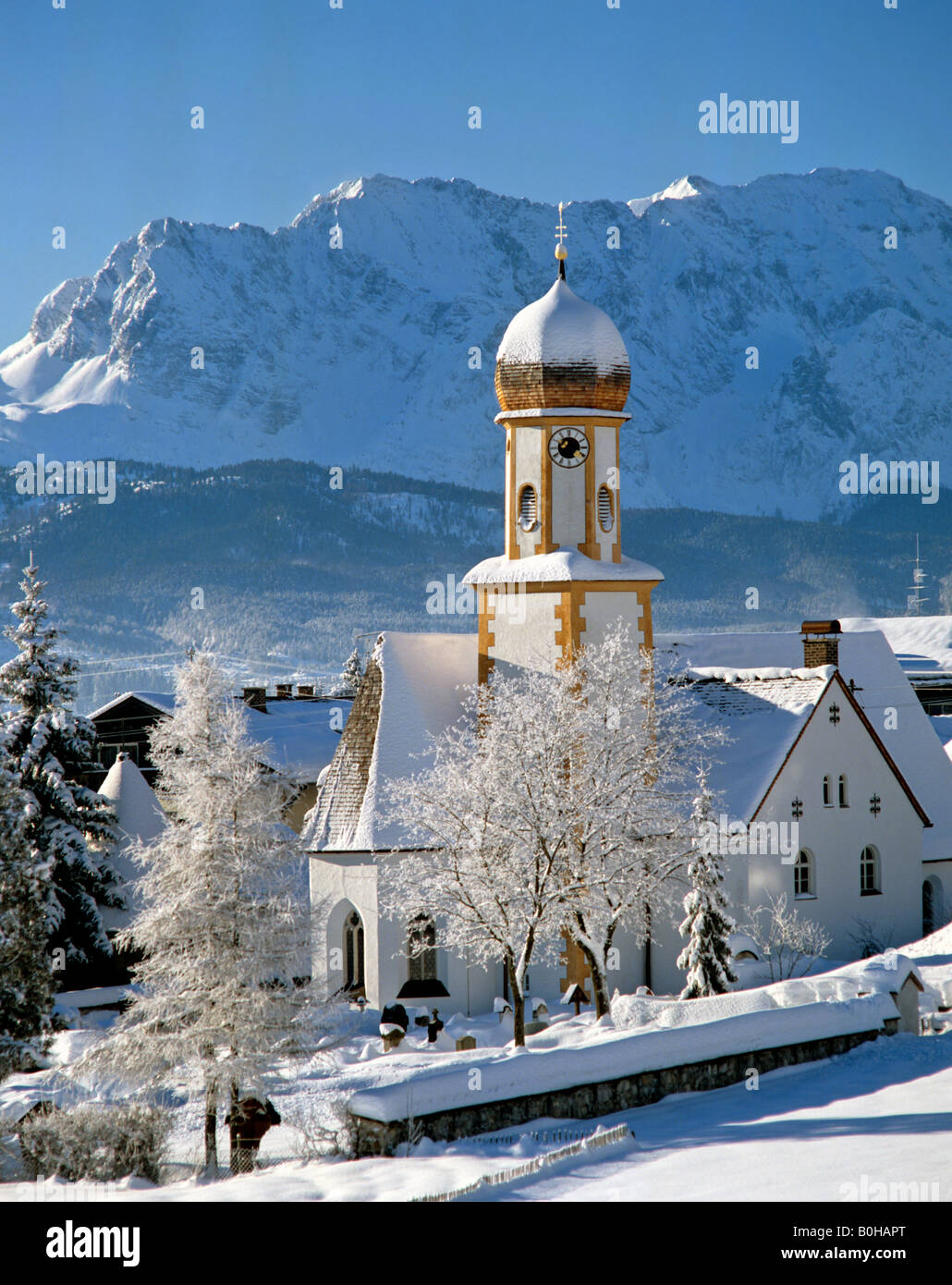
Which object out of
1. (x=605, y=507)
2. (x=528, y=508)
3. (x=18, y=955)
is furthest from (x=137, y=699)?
(x=18, y=955)

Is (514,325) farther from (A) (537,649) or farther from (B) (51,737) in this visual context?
(B) (51,737)

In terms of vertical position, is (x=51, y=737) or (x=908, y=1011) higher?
(x=51, y=737)

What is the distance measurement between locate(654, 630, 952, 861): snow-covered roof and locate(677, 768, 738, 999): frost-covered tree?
13063 millimetres

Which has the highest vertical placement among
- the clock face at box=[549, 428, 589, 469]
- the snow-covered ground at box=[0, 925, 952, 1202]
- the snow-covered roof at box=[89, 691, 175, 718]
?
the clock face at box=[549, 428, 589, 469]

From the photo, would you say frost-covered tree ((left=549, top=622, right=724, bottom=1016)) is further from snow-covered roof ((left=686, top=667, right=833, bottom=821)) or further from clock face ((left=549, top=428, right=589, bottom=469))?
clock face ((left=549, top=428, right=589, bottom=469))

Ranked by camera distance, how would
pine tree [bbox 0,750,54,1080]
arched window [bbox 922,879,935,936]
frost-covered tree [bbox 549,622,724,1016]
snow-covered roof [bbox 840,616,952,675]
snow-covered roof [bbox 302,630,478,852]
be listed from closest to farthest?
pine tree [bbox 0,750,54,1080] < frost-covered tree [bbox 549,622,724,1016] < snow-covered roof [bbox 302,630,478,852] < arched window [bbox 922,879,935,936] < snow-covered roof [bbox 840,616,952,675]

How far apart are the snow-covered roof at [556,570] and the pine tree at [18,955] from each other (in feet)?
47.2

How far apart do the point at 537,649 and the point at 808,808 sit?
26.3ft

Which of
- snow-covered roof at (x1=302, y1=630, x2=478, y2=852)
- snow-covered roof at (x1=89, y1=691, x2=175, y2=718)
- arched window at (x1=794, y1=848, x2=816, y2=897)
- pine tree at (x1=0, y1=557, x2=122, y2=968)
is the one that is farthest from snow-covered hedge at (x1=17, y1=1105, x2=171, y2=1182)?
snow-covered roof at (x1=89, y1=691, x2=175, y2=718)

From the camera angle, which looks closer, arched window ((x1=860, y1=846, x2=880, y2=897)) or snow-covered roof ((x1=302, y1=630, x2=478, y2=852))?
snow-covered roof ((x1=302, y1=630, x2=478, y2=852))

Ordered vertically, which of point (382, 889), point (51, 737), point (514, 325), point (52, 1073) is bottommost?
point (52, 1073)

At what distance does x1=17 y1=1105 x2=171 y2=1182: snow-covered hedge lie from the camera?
23062 millimetres

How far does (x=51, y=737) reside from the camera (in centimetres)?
3838
